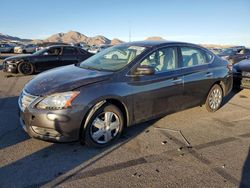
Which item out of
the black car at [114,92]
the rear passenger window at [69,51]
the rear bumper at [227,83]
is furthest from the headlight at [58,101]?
the rear passenger window at [69,51]

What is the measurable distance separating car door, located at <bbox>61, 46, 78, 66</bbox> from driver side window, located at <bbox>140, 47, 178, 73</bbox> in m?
8.59

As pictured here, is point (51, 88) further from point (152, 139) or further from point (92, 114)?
point (152, 139)

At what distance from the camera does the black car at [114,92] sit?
3.60 metres

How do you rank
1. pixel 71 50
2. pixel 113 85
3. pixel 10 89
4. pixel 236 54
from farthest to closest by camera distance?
pixel 236 54, pixel 71 50, pixel 10 89, pixel 113 85

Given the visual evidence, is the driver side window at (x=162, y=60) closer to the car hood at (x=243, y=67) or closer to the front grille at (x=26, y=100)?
the front grille at (x=26, y=100)

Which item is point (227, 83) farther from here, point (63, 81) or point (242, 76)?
point (63, 81)

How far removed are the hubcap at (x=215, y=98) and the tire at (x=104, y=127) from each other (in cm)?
272

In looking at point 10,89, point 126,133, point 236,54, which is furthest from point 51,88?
point 236,54

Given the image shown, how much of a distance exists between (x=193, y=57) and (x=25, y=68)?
29.4 feet

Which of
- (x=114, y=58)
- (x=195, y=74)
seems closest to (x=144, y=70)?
(x=114, y=58)

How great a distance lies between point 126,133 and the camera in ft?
14.9

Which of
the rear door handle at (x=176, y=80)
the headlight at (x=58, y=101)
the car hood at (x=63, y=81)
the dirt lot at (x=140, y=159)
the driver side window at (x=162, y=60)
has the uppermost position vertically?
the driver side window at (x=162, y=60)

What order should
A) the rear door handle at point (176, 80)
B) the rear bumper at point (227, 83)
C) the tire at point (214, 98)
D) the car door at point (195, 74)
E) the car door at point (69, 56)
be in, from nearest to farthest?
the rear door handle at point (176, 80) < the car door at point (195, 74) < the tire at point (214, 98) < the rear bumper at point (227, 83) < the car door at point (69, 56)

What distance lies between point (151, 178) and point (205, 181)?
2.20 feet
